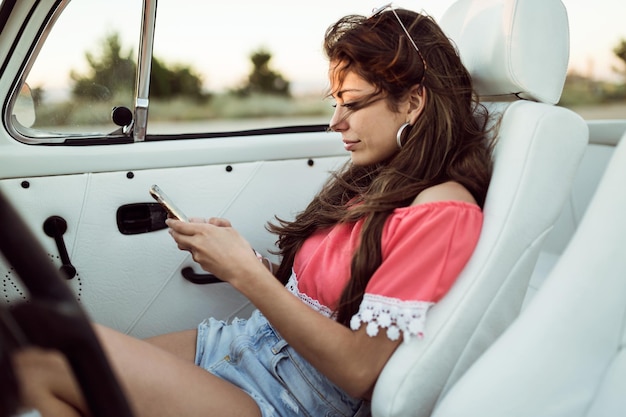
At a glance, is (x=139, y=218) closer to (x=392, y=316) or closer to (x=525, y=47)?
(x=392, y=316)

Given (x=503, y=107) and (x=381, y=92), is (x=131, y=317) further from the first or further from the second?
(x=503, y=107)

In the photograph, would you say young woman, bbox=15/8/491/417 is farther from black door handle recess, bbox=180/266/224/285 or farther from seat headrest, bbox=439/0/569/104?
black door handle recess, bbox=180/266/224/285

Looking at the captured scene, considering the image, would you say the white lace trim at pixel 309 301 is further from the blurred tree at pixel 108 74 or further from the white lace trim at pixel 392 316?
the blurred tree at pixel 108 74

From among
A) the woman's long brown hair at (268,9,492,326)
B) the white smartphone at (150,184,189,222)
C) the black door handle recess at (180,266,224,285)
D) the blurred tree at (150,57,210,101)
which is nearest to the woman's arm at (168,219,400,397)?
the woman's long brown hair at (268,9,492,326)

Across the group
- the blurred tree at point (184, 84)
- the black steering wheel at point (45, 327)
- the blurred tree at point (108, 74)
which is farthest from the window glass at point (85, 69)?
the blurred tree at point (184, 84)

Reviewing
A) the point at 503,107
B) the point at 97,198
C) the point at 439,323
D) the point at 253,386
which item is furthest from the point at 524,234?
the point at 97,198

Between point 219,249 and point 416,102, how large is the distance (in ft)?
1.67

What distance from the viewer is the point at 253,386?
4.28 feet

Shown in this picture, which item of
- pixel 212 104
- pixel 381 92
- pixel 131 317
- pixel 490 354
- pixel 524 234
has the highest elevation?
pixel 381 92

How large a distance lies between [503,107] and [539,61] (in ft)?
0.44

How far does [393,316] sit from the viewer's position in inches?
45.1

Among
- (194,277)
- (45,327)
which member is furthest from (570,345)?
(194,277)

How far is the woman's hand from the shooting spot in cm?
125

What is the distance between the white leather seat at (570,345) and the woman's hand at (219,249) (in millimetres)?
434
